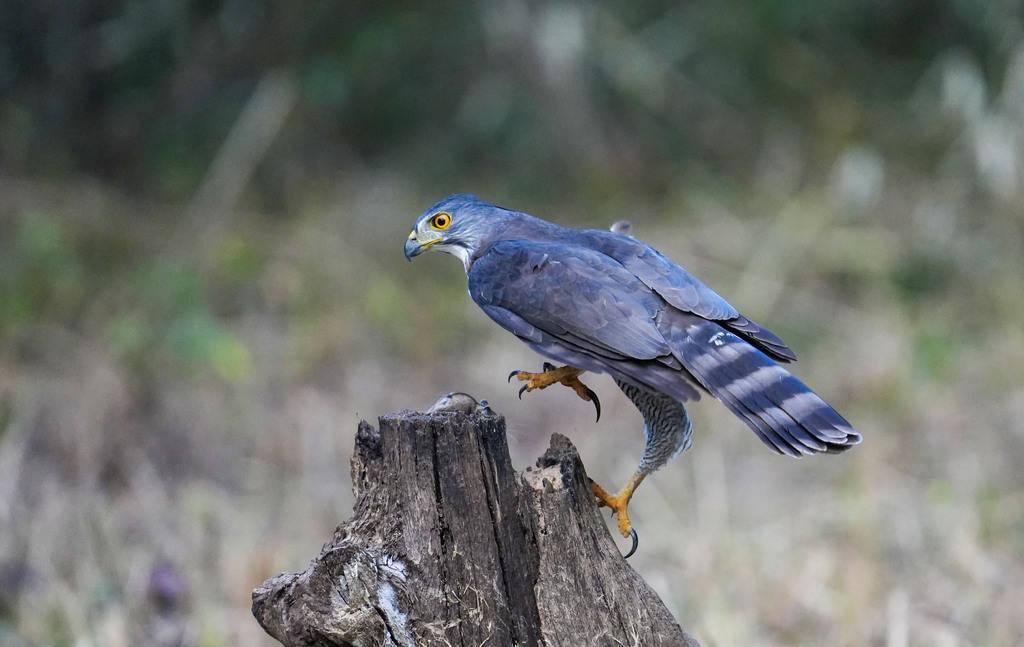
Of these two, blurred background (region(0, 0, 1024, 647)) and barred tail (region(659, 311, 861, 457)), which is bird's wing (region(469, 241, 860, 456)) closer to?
barred tail (region(659, 311, 861, 457))

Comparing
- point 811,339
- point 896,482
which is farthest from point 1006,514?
point 811,339

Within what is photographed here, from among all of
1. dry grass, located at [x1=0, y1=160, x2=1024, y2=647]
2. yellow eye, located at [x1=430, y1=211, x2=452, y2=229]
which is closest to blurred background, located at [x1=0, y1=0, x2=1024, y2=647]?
dry grass, located at [x1=0, y1=160, x2=1024, y2=647]

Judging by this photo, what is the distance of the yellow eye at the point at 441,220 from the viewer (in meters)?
3.46

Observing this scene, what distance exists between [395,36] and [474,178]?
118 cm

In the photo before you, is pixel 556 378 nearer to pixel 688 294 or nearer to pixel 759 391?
pixel 688 294

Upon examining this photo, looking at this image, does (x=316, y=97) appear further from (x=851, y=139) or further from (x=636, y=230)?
(x=851, y=139)

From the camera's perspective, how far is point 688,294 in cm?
289

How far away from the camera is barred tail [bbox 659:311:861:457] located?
254 cm

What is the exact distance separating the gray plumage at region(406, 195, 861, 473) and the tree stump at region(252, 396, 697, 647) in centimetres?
39

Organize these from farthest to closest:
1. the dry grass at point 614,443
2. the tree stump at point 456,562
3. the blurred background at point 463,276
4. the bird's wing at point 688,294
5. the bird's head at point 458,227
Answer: the blurred background at point 463,276
the dry grass at point 614,443
the bird's head at point 458,227
the bird's wing at point 688,294
the tree stump at point 456,562

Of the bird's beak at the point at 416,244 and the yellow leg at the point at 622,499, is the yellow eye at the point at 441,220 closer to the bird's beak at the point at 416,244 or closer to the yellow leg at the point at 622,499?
the bird's beak at the point at 416,244

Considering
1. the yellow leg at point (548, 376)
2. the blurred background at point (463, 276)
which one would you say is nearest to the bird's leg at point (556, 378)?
the yellow leg at point (548, 376)

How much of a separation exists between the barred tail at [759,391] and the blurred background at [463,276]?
1.18m

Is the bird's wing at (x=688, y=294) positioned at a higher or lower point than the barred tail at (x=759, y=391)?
higher
